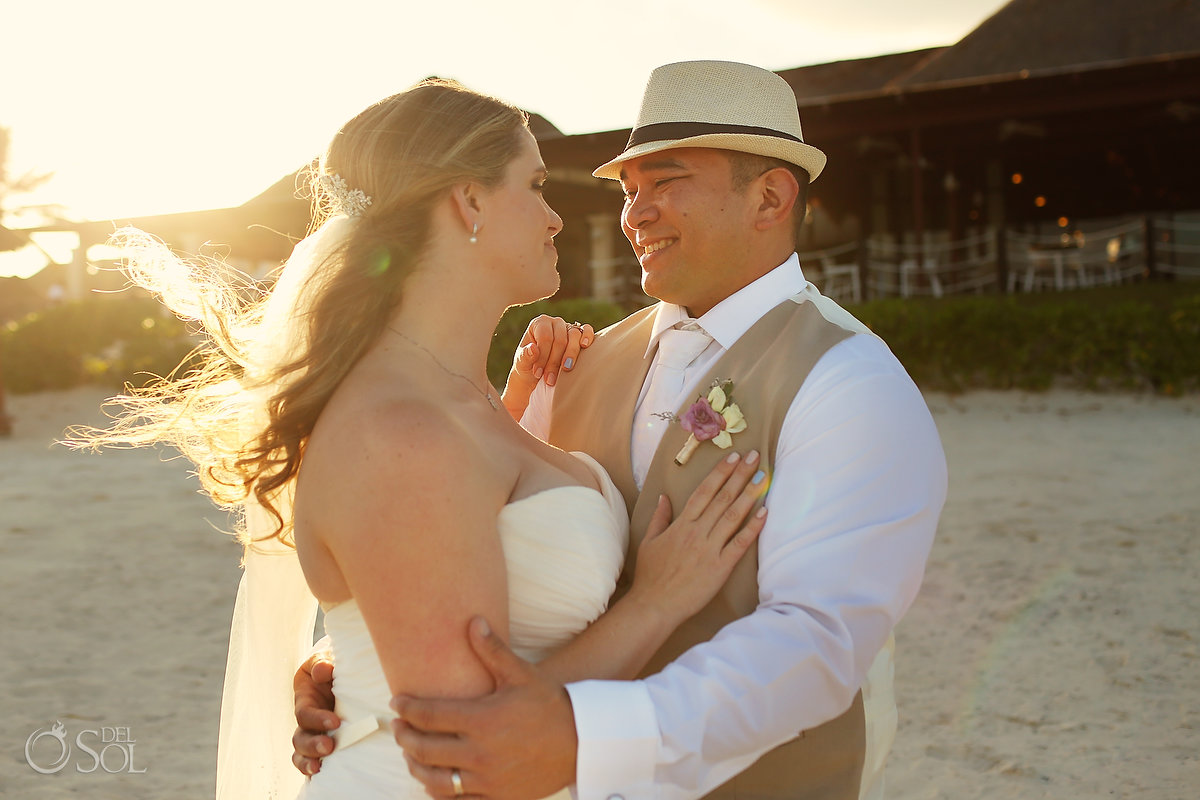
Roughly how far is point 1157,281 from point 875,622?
13925 mm

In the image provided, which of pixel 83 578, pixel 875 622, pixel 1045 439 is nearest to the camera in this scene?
pixel 875 622

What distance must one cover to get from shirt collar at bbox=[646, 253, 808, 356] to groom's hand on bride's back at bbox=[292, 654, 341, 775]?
52.9 inches

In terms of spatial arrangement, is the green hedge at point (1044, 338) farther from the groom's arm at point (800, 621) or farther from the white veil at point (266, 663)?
the white veil at point (266, 663)

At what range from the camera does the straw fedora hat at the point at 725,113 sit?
2.73 m

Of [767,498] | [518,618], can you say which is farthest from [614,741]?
[767,498]

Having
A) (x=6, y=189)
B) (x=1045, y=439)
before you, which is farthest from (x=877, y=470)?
(x=6, y=189)

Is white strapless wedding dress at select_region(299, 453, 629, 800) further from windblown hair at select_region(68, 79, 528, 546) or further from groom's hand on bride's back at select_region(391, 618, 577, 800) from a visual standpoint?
windblown hair at select_region(68, 79, 528, 546)

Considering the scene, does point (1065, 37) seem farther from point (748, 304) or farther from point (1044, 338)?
point (748, 304)

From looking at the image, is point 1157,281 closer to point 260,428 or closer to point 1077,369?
point 1077,369

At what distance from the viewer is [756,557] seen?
221 centimetres

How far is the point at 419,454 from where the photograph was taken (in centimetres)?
188

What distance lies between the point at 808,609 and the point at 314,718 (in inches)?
46.0

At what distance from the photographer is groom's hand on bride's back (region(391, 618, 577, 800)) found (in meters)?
1.81

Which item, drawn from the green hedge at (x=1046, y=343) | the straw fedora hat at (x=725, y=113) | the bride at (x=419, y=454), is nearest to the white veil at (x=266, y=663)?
the bride at (x=419, y=454)
